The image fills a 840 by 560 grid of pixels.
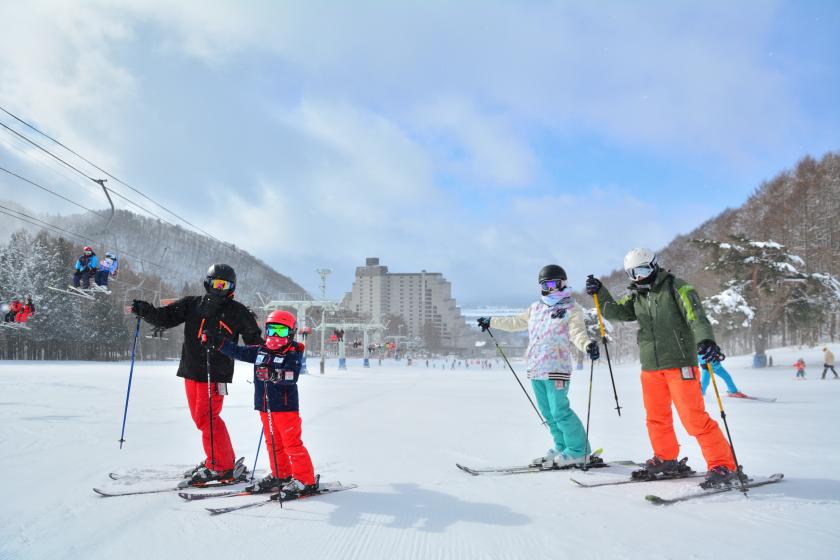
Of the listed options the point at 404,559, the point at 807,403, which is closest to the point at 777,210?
the point at 807,403

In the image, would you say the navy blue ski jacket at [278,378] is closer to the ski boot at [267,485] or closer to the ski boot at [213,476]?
the ski boot at [267,485]

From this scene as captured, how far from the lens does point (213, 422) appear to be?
395 centimetres

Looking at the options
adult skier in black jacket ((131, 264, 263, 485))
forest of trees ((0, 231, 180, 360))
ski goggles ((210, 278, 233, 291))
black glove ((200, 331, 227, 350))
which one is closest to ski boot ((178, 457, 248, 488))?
adult skier in black jacket ((131, 264, 263, 485))

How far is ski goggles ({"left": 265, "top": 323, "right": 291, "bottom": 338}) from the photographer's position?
12.1 feet

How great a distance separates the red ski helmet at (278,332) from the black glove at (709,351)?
3018mm

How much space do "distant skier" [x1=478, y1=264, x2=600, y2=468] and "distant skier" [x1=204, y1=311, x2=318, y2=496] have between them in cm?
212

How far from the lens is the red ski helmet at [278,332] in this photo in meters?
3.66

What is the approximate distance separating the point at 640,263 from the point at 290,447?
124 inches

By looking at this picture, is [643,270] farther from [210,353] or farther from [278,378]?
[210,353]

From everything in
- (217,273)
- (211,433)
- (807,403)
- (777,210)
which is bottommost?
(807,403)

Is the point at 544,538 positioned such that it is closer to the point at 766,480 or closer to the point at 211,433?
the point at 766,480

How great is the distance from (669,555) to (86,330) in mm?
51577

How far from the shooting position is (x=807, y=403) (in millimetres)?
10695

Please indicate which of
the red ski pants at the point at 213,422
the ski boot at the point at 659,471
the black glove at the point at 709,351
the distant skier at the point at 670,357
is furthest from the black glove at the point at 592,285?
the red ski pants at the point at 213,422
